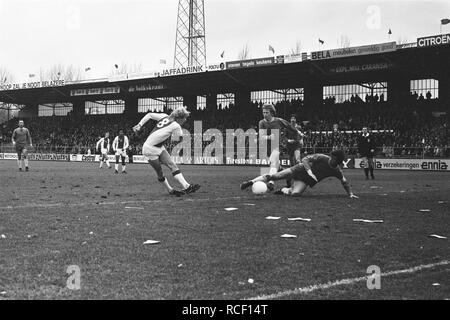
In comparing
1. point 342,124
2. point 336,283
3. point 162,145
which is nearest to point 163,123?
point 162,145

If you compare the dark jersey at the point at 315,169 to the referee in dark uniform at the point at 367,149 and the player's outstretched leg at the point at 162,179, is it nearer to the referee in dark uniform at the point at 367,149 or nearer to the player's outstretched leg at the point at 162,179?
the player's outstretched leg at the point at 162,179

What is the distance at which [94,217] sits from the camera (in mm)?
8289

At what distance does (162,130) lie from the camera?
516 inches

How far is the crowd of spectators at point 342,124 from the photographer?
1433 inches

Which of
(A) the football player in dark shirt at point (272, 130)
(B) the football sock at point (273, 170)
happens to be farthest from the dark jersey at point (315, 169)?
(A) the football player in dark shirt at point (272, 130)

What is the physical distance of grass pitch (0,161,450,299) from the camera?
167 inches

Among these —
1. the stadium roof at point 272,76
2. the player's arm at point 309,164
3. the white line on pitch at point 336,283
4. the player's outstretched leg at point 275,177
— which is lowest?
the white line on pitch at point 336,283

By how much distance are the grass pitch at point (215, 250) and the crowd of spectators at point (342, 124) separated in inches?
988

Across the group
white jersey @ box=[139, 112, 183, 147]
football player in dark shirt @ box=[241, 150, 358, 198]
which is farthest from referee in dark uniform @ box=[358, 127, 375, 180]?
white jersey @ box=[139, 112, 183, 147]

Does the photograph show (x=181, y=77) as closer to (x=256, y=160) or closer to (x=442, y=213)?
(x=256, y=160)

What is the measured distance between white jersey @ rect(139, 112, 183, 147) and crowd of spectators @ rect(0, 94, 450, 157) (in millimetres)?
21302

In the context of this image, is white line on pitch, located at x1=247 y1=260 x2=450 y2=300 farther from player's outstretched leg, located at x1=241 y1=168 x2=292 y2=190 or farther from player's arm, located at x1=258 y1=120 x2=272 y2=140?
player's arm, located at x1=258 y1=120 x2=272 y2=140
